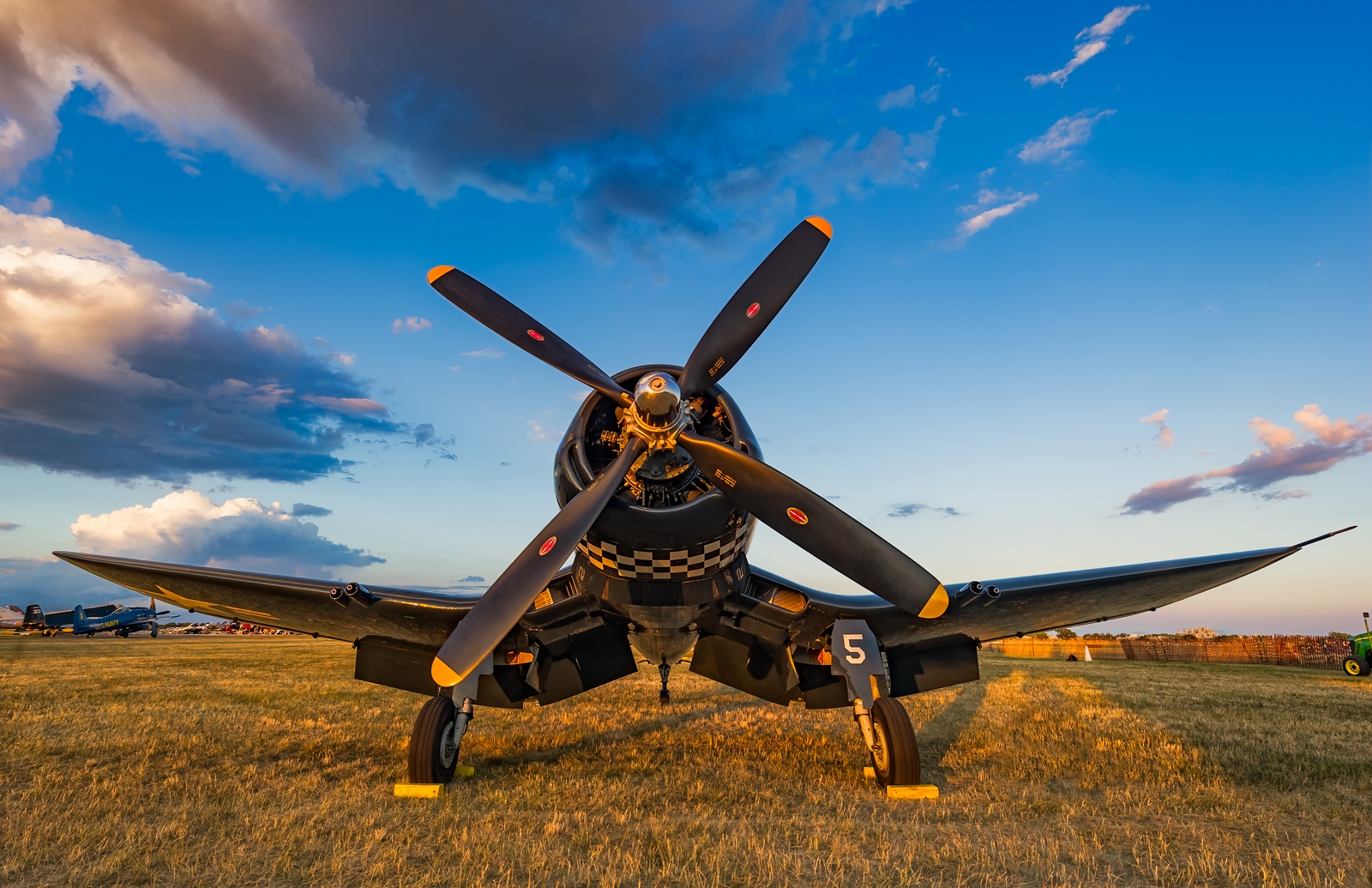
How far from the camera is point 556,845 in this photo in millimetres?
4867

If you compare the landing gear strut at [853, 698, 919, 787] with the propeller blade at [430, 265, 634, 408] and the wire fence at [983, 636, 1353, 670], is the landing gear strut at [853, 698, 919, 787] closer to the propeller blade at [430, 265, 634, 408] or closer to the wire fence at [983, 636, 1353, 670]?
the propeller blade at [430, 265, 634, 408]

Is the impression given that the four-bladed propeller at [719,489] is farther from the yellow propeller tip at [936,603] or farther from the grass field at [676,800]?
the grass field at [676,800]

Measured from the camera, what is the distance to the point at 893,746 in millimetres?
6809

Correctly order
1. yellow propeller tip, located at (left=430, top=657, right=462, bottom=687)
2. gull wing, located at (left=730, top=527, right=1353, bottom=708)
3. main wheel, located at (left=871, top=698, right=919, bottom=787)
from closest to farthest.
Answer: yellow propeller tip, located at (left=430, top=657, right=462, bottom=687)
main wheel, located at (left=871, top=698, right=919, bottom=787)
gull wing, located at (left=730, top=527, right=1353, bottom=708)

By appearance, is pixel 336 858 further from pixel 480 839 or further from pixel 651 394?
pixel 651 394

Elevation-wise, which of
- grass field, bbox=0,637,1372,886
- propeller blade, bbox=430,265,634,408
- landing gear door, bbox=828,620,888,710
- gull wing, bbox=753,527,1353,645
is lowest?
grass field, bbox=0,637,1372,886

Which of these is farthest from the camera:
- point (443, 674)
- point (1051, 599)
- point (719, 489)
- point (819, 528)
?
point (1051, 599)

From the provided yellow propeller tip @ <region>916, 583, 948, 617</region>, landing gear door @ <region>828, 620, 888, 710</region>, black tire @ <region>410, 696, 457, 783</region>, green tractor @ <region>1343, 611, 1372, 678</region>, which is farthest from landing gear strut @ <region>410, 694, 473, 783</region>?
green tractor @ <region>1343, 611, 1372, 678</region>

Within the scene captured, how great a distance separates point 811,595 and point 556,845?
174 inches

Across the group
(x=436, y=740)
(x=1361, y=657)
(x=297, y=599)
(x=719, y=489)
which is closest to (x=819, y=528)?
(x=719, y=489)

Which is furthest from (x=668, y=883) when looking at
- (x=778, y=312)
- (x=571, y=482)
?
(x=778, y=312)

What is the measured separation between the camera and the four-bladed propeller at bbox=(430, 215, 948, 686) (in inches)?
215

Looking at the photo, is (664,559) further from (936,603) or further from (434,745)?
(434,745)

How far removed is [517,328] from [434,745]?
4.59 metres
